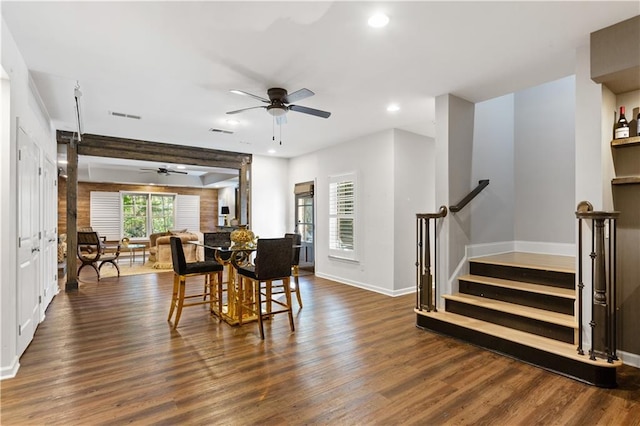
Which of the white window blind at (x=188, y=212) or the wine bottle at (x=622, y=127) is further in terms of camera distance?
the white window blind at (x=188, y=212)

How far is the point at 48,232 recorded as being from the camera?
15.3 ft

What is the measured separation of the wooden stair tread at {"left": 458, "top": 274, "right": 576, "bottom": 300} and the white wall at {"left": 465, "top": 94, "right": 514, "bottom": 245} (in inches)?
21.8

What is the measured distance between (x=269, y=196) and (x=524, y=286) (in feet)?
18.0

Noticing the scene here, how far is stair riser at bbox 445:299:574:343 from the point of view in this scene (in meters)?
2.76

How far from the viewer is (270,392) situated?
2.32 meters

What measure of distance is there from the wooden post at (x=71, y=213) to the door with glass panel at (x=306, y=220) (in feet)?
13.5

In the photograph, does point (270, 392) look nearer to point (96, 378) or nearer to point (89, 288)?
point (96, 378)

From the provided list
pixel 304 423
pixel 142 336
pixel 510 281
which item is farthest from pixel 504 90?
pixel 142 336

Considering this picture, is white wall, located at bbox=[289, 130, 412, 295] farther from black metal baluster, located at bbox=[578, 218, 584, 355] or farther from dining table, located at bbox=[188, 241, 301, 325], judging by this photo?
black metal baluster, located at bbox=[578, 218, 584, 355]

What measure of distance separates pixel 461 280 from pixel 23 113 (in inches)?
184

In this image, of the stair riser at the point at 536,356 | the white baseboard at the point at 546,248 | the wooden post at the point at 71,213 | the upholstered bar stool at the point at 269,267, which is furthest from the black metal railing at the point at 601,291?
the wooden post at the point at 71,213

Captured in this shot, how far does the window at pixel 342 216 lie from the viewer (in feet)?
19.7

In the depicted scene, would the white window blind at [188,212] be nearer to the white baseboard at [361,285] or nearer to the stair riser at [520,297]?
the white baseboard at [361,285]

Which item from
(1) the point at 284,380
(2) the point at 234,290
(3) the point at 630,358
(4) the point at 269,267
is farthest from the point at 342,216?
(3) the point at 630,358
